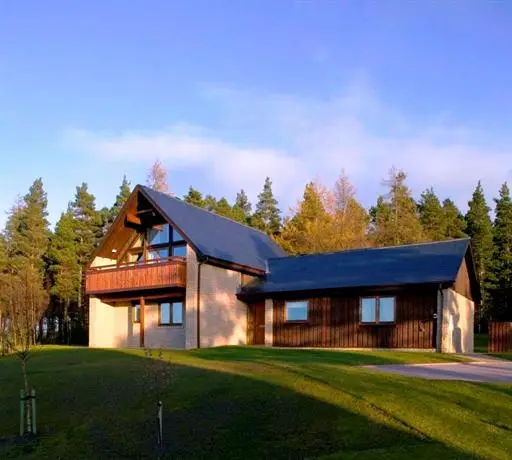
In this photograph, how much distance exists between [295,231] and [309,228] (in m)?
1.87

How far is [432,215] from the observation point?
204ft

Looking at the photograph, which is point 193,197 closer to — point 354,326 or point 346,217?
point 346,217

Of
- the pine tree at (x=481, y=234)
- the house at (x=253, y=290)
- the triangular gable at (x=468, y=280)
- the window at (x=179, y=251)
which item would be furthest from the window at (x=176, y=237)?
the pine tree at (x=481, y=234)

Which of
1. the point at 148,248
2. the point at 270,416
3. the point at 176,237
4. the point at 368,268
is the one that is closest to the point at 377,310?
the point at 368,268

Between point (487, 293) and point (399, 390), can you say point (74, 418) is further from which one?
point (487, 293)

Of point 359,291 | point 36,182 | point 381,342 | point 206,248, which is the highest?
point 36,182

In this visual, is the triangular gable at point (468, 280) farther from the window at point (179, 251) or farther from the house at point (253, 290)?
the window at point (179, 251)

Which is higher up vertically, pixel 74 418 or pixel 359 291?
pixel 359 291

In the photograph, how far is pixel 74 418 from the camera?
12000mm

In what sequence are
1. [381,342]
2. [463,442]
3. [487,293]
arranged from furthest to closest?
[487,293]
[381,342]
[463,442]

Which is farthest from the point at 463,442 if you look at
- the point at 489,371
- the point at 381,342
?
the point at 381,342

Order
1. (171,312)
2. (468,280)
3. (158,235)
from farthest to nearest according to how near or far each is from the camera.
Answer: (158,235), (468,280), (171,312)

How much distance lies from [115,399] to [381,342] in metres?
16.2

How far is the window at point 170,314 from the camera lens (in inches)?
1193
